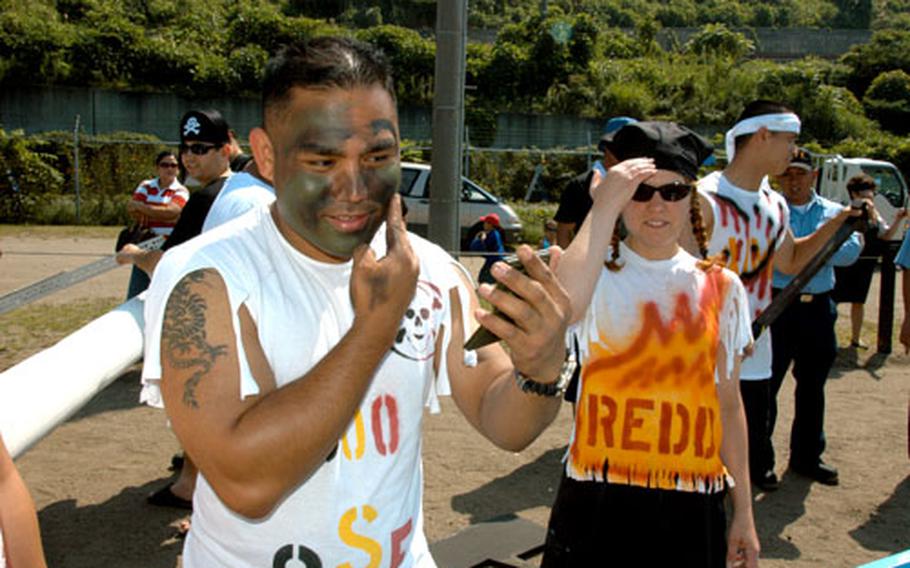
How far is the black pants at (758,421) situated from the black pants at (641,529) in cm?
142

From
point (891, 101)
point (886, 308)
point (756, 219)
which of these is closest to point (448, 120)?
point (756, 219)

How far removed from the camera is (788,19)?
113 m

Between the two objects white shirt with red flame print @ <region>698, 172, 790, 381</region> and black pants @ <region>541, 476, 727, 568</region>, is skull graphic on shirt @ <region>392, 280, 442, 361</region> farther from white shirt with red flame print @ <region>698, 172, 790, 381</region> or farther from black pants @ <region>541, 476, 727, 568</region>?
white shirt with red flame print @ <region>698, 172, 790, 381</region>

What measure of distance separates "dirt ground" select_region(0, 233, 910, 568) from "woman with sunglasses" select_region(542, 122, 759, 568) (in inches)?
81.1

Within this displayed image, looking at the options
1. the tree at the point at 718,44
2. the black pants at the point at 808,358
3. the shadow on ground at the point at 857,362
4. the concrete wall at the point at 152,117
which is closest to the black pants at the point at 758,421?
the black pants at the point at 808,358

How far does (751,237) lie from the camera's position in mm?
4227

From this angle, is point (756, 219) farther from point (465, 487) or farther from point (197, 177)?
point (197, 177)

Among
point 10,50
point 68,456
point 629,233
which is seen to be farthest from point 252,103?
point 629,233

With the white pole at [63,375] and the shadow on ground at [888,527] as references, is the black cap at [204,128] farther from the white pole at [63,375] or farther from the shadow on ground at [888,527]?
the shadow on ground at [888,527]

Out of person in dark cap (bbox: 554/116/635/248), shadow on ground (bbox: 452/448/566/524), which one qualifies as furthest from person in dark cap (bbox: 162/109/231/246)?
shadow on ground (bbox: 452/448/566/524)

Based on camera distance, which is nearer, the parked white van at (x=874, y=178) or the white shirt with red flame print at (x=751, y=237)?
the white shirt with red flame print at (x=751, y=237)

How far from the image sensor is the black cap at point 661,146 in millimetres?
2977

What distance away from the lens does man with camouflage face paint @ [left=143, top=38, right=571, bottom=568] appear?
1.60m

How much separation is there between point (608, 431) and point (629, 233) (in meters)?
0.69
